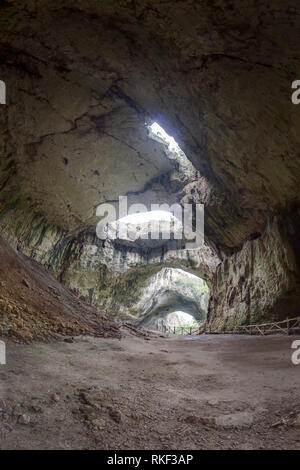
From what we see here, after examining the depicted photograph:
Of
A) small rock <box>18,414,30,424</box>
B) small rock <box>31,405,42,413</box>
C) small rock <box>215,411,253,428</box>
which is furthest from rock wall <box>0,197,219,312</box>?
small rock <box>215,411,253,428</box>

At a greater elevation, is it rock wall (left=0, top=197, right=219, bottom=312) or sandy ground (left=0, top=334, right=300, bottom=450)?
rock wall (left=0, top=197, right=219, bottom=312)

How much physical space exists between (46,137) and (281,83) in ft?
32.6

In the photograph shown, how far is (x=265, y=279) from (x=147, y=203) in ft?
32.8

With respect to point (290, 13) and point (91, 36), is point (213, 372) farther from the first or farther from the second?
point (91, 36)

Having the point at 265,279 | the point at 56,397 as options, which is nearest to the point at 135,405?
the point at 56,397

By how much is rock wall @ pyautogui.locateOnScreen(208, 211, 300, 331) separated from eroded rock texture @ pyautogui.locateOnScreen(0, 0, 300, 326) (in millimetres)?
73

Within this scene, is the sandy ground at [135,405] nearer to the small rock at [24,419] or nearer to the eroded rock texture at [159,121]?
the small rock at [24,419]

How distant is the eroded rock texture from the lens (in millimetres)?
7164

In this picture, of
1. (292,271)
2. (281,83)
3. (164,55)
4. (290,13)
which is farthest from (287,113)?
(292,271)

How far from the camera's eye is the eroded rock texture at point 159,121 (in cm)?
716

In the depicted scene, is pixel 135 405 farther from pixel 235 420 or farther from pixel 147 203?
pixel 147 203

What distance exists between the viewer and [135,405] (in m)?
2.85

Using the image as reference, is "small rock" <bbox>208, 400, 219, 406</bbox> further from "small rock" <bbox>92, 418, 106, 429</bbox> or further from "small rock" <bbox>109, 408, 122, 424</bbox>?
"small rock" <bbox>92, 418, 106, 429</bbox>

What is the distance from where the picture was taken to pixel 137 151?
50.1 feet
